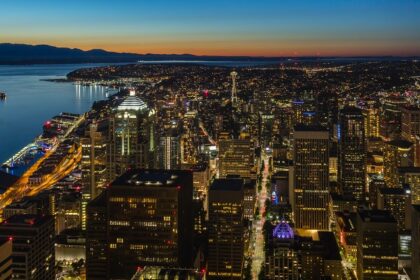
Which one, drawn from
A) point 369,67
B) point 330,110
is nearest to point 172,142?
point 330,110

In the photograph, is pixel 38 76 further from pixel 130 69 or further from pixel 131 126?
pixel 131 126

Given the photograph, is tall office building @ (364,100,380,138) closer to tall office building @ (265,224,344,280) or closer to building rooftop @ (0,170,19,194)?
tall office building @ (265,224,344,280)

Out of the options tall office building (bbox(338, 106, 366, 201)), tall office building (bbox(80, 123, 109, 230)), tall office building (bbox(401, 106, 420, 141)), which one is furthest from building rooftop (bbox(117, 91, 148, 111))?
tall office building (bbox(401, 106, 420, 141))

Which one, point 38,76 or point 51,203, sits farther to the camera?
point 38,76

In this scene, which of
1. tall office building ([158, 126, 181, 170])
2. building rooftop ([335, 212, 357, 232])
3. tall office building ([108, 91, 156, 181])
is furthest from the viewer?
tall office building ([158, 126, 181, 170])

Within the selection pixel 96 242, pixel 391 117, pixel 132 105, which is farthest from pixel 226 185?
pixel 391 117

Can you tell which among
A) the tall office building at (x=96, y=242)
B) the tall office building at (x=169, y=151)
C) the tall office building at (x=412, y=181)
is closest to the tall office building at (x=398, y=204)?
the tall office building at (x=412, y=181)
